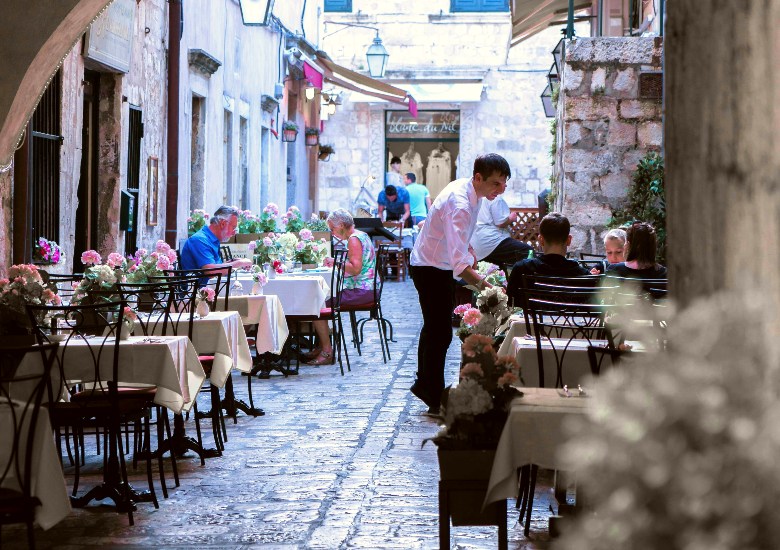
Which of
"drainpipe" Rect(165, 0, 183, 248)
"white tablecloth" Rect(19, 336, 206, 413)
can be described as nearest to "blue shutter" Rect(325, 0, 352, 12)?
"drainpipe" Rect(165, 0, 183, 248)

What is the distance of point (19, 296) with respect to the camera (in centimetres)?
644

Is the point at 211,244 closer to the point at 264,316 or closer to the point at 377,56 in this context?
the point at 264,316

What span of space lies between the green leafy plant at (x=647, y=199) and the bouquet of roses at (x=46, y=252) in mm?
5919

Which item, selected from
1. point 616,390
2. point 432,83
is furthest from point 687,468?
point 432,83

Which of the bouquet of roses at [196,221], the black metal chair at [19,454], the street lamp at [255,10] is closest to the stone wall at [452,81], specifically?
the street lamp at [255,10]

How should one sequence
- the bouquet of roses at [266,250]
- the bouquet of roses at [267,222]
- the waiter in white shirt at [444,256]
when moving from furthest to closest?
the bouquet of roses at [267,222] → the bouquet of roses at [266,250] → the waiter in white shirt at [444,256]

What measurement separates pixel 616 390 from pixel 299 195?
968 inches

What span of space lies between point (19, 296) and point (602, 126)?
8.44 meters

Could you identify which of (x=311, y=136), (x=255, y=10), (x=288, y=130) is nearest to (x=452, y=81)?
(x=311, y=136)

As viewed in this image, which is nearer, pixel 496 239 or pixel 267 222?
pixel 496 239

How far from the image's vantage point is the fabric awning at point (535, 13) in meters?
19.3

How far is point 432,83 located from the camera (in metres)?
31.9

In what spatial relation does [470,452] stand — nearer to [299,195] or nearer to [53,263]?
[53,263]

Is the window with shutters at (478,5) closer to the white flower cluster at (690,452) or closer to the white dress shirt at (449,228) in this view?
the white dress shirt at (449,228)
